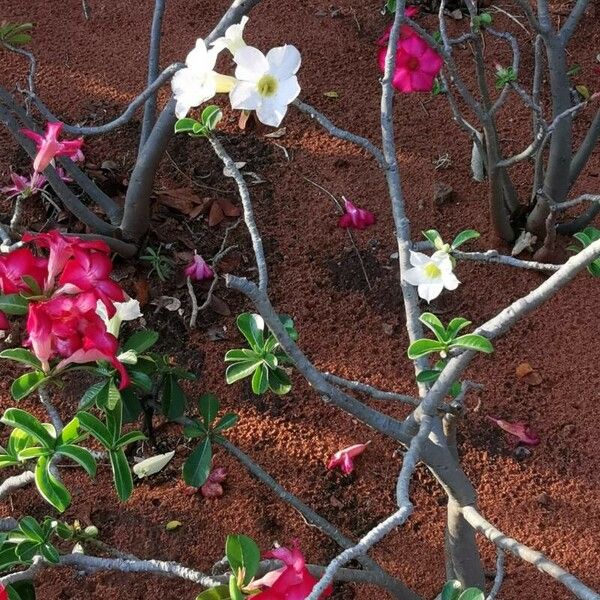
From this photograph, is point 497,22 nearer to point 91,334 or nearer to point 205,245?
point 205,245

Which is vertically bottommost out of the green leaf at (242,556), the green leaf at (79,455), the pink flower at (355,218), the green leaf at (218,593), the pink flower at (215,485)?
the pink flower at (215,485)

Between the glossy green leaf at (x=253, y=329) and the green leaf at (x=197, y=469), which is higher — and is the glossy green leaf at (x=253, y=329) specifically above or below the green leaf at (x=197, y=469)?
above

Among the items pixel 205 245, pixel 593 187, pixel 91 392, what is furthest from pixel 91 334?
pixel 593 187

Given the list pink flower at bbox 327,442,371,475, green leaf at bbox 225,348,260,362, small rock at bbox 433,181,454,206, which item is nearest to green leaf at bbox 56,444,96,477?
green leaf at bbox 225,348,260,362

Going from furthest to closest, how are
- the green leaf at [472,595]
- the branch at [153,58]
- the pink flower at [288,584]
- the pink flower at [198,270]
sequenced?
the pink flower at [198,270] < the branch at [153,58] < the green leaf at [472,595] < the pink flower at [288,584]

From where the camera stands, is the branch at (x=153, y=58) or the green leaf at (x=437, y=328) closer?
the green leaf at (x=437, y=328)

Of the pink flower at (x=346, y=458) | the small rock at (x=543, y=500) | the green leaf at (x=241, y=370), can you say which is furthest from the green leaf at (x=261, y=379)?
the small rock at (x=543, y=500)

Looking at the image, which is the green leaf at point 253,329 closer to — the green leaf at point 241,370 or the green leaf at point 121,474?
the green leaf at point 241,370

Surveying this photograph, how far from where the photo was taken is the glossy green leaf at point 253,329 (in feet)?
3.60

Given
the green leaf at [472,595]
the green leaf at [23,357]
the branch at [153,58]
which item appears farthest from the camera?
the branch at [153,58]

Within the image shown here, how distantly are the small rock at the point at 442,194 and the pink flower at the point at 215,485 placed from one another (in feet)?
3.34

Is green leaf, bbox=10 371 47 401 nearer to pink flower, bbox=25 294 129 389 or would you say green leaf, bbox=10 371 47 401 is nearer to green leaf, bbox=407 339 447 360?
pink flower, bbox=25 294 129 389

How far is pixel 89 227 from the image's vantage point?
2074 mm

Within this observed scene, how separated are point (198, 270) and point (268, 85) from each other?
1.21 metres
